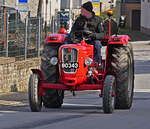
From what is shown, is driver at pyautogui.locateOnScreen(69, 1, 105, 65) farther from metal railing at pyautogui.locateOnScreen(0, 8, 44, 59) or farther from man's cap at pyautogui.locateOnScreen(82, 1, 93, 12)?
metal railing at pyautogui.locateOnScreen(0, 8, 44, 59)

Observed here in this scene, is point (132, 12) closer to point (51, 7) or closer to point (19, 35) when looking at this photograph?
point (51, 7)

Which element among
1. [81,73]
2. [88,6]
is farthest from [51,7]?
[81,73]

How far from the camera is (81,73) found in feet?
43.3

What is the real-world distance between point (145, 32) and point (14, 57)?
59.4m

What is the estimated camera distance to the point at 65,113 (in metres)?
13.1

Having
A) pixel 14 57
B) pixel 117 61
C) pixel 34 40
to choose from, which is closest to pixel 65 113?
pixel 117 61

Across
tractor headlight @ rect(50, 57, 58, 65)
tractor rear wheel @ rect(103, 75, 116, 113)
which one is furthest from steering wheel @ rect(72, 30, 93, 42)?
tractor rear wheel @ rect(103, 75, 116, 113)

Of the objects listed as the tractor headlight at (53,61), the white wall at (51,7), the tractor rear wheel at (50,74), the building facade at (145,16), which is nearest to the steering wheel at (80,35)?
the tractor rear wheel at (50,74)

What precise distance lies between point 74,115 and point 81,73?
0.97 meters

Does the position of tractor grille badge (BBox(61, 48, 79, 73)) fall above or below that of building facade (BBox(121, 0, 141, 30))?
below

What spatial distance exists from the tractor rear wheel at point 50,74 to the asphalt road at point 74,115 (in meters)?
0.24

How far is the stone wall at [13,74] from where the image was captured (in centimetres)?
1923

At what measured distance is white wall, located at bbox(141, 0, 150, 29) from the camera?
7747 cm

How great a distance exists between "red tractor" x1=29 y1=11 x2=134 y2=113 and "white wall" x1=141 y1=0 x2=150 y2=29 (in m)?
62.5
